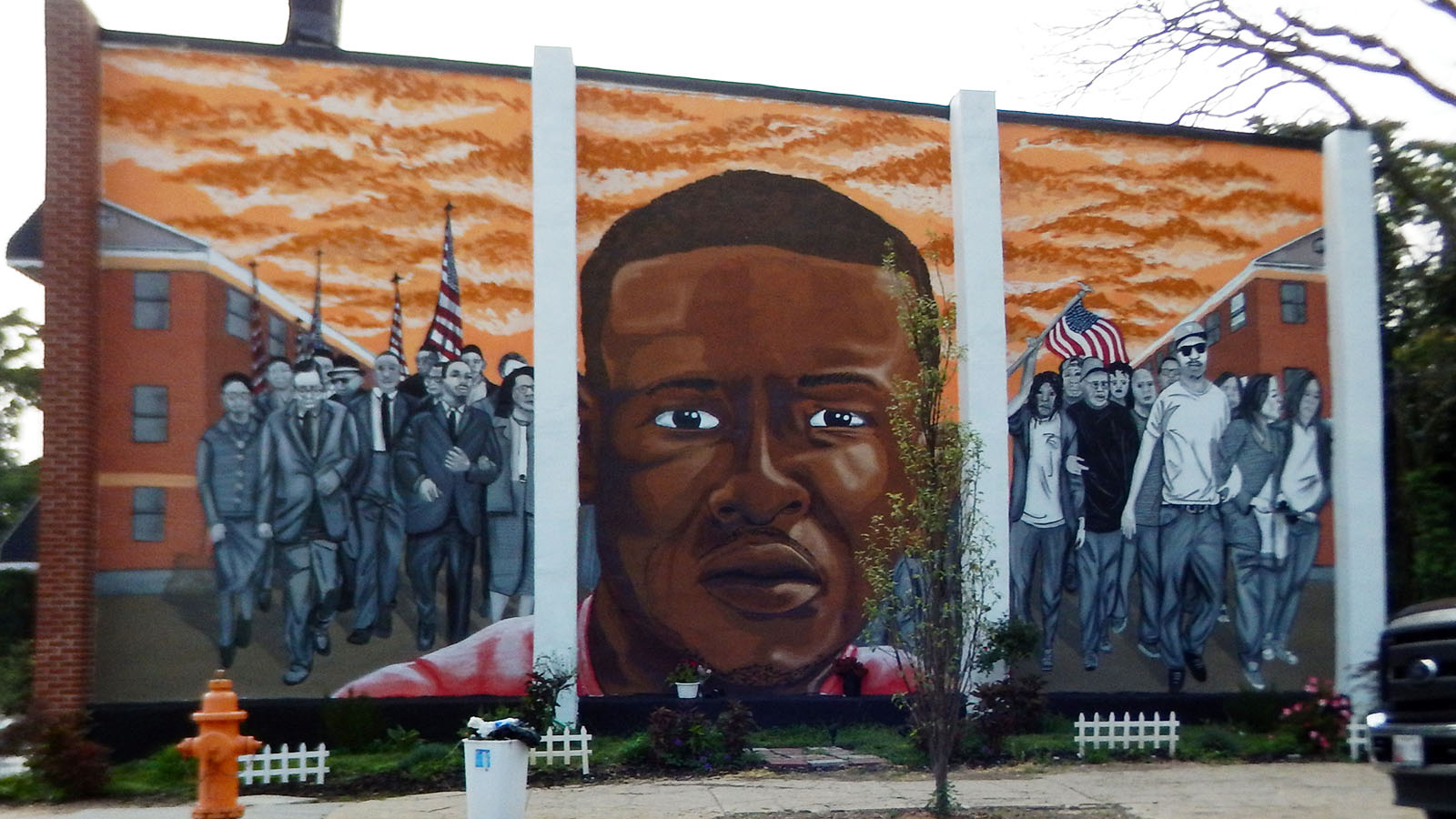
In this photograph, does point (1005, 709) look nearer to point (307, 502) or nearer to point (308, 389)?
point (307, 502)

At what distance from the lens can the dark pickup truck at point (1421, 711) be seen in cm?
756

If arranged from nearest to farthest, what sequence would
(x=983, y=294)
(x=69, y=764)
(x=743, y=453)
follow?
(x=69, y=764)
(x=743, y=453)
(x=983, y=294)

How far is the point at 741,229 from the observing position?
596 inches

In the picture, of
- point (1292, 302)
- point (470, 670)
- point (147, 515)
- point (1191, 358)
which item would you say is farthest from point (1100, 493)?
point (147, 515)

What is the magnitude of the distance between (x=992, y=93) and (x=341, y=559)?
8947 millimetres

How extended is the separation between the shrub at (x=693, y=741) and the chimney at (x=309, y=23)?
8.34m

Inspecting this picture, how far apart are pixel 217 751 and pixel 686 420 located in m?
6.65

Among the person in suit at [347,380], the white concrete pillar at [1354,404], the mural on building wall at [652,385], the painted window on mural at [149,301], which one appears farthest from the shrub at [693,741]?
the white concrete pillar at [1354,404]

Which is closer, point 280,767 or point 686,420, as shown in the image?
point 280,767

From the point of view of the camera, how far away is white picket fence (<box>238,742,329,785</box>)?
1191cm

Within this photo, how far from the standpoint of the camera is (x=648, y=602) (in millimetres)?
14523

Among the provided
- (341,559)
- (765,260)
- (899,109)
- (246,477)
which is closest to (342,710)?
(341,559)

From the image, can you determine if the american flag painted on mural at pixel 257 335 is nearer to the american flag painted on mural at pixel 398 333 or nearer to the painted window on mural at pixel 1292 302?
the american flag painted on mural at pixel 398 333

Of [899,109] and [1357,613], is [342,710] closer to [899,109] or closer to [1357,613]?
[899,109]
